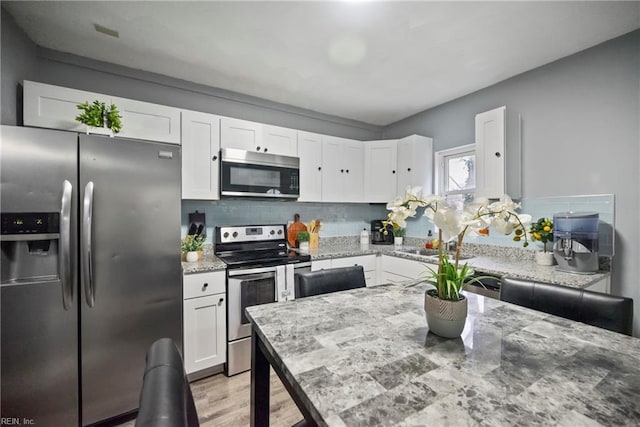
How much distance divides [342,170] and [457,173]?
1.32 meters

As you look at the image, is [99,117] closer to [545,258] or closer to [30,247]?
[30,247]

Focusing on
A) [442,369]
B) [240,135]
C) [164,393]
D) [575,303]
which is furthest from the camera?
[240,135]

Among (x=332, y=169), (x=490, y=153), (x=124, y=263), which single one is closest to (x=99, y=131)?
(x=124, y=263)

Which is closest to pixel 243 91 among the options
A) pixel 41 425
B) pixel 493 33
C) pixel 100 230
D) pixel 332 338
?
pixel 100 230

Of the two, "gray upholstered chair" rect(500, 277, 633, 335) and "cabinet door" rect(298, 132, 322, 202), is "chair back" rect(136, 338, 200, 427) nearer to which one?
"gray upholstered chair" rect(500, 277, 633, 335)

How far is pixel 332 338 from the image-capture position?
910mm

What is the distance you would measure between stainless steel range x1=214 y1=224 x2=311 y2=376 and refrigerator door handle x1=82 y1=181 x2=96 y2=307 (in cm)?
84

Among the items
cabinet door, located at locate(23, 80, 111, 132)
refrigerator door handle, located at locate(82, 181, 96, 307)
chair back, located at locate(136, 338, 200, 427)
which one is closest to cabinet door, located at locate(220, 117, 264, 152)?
cabinet door, located at locate(23, 80, 111, 132)

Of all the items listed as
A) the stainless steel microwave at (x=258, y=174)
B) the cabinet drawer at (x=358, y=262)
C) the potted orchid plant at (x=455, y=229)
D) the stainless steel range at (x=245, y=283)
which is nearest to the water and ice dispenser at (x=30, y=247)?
the stainless steel range at (x=245, y=283)

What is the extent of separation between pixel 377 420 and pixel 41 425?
1.98 m

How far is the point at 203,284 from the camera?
202cm

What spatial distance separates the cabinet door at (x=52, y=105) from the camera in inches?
70.7

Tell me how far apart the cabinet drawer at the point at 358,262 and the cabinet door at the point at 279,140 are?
4.02 ft

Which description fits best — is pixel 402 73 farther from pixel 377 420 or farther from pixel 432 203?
pixel 377 420
